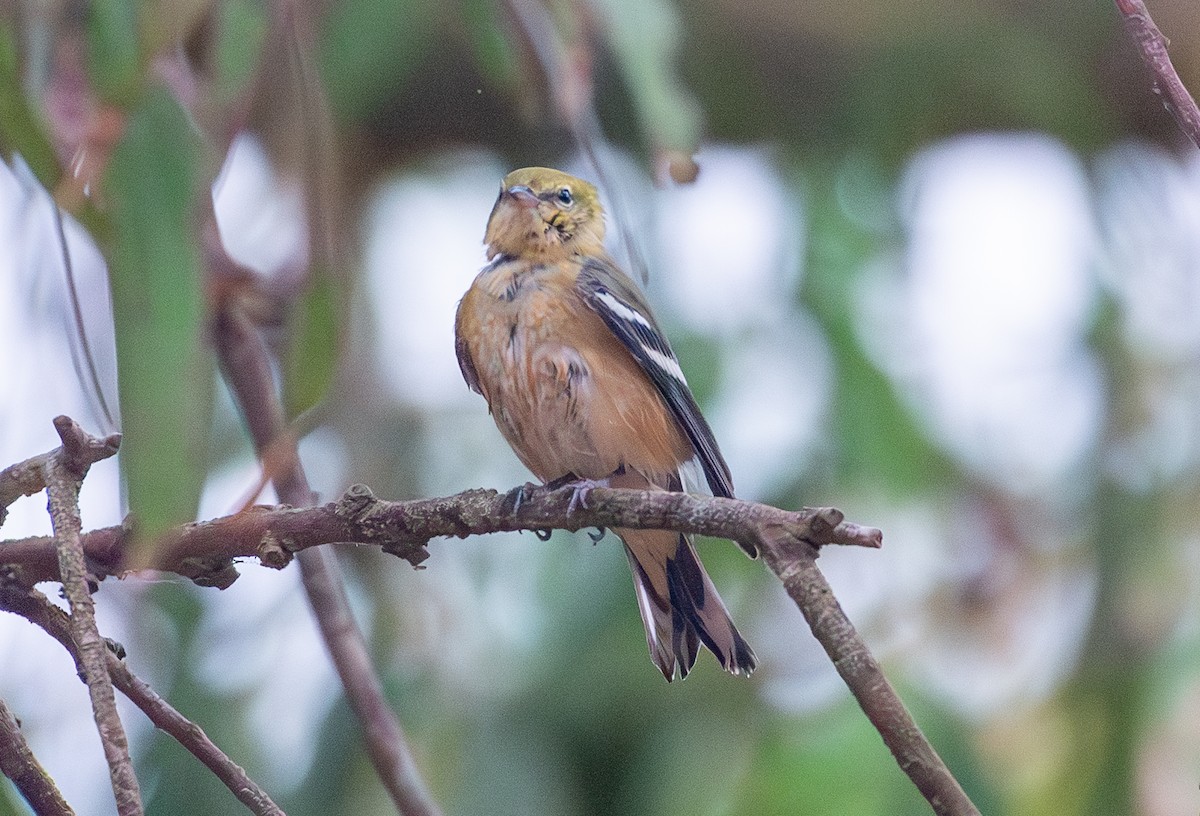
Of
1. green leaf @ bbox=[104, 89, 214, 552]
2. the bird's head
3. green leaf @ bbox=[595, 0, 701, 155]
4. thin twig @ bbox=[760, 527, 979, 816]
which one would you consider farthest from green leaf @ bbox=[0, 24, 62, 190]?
thin twig @ bbox=[760, 527, 979, 816]

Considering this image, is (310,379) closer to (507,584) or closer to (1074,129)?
(507,584)

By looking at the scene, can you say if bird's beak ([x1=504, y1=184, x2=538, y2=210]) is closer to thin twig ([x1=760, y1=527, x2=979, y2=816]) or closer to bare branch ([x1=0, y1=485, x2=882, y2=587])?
bare branch ([x1=0, y1=485, x2=882, y2=587])

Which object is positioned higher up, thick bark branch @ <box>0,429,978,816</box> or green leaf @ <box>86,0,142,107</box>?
green leaf @ <box>86,0,142,107</box>

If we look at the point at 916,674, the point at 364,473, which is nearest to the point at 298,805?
the point at 364,473

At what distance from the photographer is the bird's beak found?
2.72m

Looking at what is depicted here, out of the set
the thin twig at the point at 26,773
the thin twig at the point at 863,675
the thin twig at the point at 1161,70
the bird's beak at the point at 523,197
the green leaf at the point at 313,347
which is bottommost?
the thin twig at the point at 863,675

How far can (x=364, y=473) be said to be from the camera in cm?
343

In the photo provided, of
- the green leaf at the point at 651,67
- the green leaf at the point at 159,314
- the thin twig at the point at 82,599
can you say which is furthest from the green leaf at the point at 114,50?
the thin twig at the point at 82,599

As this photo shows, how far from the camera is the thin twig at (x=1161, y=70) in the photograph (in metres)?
1.10

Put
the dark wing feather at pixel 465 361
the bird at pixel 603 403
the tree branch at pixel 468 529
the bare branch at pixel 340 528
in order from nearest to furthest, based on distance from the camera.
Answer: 1. the tree branch at pixel 468 529
2. the bare branch at pixel 340 528
3. the bird at pixel 603 403
4. the dark wing feather at pixel 465 361

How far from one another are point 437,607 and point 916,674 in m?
1.21

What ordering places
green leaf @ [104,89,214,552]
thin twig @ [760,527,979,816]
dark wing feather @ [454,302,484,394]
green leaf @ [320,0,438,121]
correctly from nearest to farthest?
thin twig @ [760,527,979,816], green leaf @ [104,89,214,552], dark wing feather @ [454,302,484,394], green leaf @ [320,0,438,121]

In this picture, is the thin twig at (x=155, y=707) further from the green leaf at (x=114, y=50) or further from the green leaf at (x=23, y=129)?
the green leaf at (x=114, y=50)

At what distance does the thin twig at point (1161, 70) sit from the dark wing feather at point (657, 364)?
127 cm
